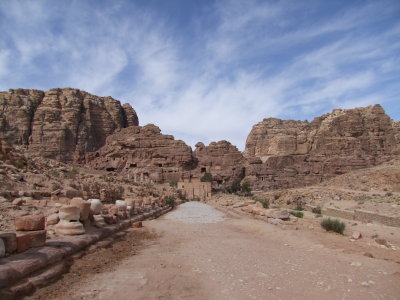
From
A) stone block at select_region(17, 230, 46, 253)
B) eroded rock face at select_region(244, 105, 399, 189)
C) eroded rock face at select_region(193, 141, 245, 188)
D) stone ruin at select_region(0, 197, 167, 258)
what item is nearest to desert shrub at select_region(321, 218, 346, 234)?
stone ruin at select_region(0, 197, 167, 258)

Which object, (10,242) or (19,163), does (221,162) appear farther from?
(10,242)

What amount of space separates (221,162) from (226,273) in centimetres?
5776

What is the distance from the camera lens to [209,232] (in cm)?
965

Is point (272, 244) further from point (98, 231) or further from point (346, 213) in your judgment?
point (346, 213)

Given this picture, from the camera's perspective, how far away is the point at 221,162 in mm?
62531

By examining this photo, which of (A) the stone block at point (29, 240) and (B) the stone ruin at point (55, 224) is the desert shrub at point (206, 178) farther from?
(A) the stone block at point (29, 240)

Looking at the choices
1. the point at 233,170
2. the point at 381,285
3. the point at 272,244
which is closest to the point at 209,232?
the point at 272,244

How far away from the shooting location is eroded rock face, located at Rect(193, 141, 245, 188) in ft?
190

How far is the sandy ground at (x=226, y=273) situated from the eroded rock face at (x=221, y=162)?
48.2 meters

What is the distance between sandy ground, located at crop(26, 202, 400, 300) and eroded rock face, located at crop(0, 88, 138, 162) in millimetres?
62145

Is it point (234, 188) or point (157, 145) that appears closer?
point (234, 188)

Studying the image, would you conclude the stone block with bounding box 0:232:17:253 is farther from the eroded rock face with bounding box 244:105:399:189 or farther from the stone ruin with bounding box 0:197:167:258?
the eroded rock face with bounding box 244:105:399:189

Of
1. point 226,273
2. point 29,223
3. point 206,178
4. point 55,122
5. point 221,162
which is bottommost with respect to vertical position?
point 226,273

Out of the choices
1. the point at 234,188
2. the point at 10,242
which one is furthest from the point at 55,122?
the point at 10,242
